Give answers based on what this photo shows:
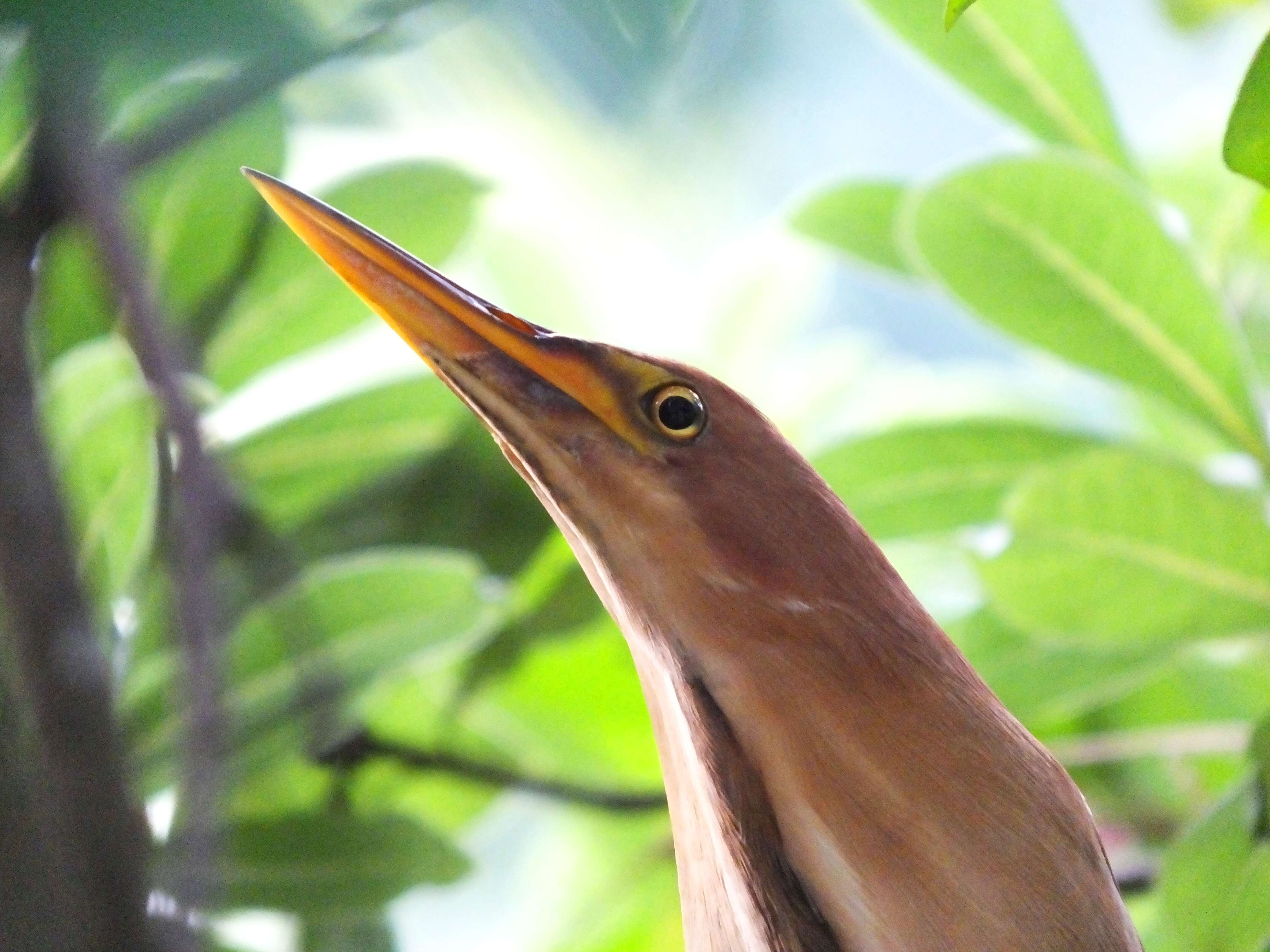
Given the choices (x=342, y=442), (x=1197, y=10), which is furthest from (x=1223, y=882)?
(x=1197, y=10)

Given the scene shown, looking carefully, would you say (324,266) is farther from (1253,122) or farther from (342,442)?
(1253,122)

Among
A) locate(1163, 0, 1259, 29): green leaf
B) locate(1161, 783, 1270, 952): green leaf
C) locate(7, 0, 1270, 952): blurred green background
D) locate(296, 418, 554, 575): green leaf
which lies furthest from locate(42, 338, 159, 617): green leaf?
locate(1163, 0, 1259, 29): green leaf

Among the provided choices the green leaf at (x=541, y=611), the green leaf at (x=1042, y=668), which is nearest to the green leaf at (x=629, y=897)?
the green leaf at (x=541, y=611)

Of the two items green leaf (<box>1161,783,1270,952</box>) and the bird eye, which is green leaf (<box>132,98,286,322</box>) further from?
green leaf (<box>1161,783,1270,952</box>)

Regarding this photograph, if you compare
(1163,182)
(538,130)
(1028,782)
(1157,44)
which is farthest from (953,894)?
(1157,44)

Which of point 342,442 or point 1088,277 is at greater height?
point 342,442

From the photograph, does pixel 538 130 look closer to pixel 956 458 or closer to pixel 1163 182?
pixel 956 458

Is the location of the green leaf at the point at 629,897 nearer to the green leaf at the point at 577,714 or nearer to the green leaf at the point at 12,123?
the green leaf at the point at 577,714
